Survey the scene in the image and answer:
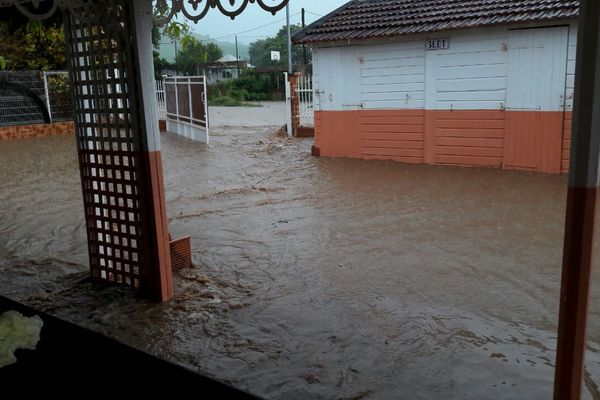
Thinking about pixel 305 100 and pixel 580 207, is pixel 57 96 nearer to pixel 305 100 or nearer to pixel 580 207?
pixel 305 100

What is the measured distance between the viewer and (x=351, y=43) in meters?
10.9

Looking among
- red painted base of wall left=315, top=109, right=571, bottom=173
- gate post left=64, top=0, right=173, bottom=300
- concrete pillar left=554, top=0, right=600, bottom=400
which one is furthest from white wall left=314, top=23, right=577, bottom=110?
concrete pillar left=554, top=0, right=600, bottom=400

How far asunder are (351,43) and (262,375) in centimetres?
869

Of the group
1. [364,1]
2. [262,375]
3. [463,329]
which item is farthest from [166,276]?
[364,1]

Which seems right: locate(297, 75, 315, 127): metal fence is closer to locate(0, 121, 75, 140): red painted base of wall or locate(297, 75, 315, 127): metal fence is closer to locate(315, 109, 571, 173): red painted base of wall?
locate(315, 109, 571, 173): red painted base of wall

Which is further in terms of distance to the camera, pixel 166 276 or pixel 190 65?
pixel 190 65

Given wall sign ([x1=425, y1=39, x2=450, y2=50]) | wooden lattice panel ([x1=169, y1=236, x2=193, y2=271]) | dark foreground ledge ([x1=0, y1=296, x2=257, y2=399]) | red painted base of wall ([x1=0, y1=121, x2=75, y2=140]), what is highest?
wall sign ([x1=425, y1=39, x2=450, y2=50])

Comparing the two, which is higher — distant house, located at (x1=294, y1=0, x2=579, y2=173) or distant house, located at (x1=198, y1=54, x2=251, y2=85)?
distant house, located at (x1=198, y1=54, x2=251, y2=85)

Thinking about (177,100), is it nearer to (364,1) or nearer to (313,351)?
(364,1)

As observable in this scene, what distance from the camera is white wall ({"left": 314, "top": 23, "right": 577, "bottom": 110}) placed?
9.34 metres

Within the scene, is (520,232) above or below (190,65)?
below

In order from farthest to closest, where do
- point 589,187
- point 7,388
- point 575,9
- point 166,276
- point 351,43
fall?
point 351,43
point 575,9
point 166,276
point 589,187
point 7,388

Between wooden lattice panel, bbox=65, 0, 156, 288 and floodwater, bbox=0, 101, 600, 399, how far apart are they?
0.41 m

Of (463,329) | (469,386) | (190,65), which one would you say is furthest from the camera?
(190,65)
